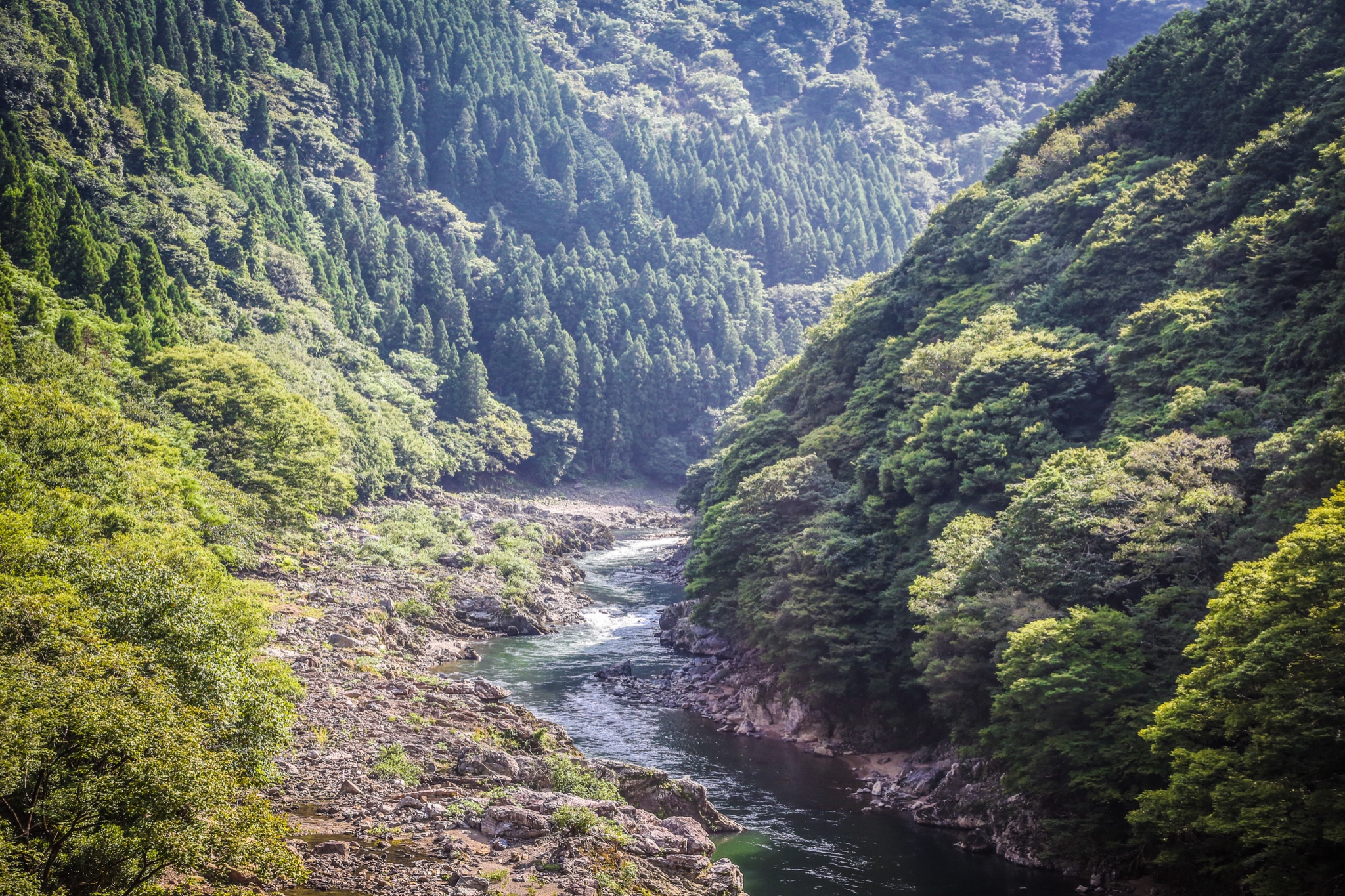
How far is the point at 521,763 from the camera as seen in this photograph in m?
30.8

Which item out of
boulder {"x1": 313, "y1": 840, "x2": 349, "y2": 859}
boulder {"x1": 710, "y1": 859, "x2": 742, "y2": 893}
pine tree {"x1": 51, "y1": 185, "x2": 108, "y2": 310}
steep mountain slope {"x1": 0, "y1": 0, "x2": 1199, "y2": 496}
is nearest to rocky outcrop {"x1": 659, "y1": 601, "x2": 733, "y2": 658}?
boulder {"x1": 710, "y1": 859, "x2": 742, "y2": 893}

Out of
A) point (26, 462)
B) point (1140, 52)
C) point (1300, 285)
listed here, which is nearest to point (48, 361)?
point (26, 462)

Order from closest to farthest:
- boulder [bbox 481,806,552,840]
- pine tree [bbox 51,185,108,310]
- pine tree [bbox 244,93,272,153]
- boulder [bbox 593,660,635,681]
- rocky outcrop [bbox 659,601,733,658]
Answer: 1. boulder [bbox 481,806,552,840]
2. boulder [bbox 593,660,635,681]
3. rocky outcrop [bbox 659,601,733,658]
4. pine tree [bbox 51,185,108,310]
5. pine tree [bbox 244,93,272,153]

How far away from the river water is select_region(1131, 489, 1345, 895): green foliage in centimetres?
766

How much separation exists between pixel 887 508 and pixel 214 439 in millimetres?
39306

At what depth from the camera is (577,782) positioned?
30.4m

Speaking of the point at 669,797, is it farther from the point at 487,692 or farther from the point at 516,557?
the point at 516,557

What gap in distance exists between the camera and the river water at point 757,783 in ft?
98.0

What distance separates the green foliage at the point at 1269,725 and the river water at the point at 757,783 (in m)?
7.66

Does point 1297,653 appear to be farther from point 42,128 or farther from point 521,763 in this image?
point 42,128

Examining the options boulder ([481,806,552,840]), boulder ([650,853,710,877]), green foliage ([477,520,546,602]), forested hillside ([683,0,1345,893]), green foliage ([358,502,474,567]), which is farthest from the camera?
green foliage ([358,502,474,567])

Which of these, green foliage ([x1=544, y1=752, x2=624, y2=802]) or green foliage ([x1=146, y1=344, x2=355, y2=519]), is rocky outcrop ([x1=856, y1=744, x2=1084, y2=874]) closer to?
green foliage ([x1=544, y1=752, x2=624, y2=802])

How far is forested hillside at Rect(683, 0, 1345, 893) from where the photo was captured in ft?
76.8

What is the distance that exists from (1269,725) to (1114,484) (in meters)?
11.9
